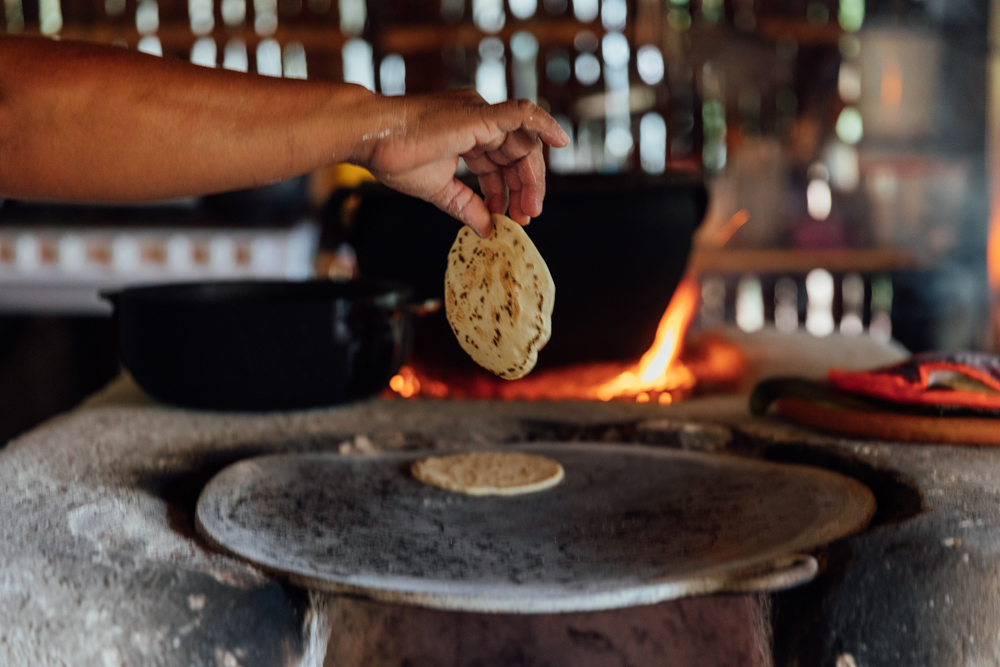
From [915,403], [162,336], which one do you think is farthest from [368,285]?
[915,403]

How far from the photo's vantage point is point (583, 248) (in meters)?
1.67

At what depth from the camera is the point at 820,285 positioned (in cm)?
513

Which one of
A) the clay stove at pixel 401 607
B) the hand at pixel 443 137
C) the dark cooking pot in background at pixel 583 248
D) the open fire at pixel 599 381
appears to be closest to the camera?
the clay stove at pixel 401 607

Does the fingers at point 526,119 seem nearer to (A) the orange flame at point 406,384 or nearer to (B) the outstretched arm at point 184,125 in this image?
(B) the outstretched arm at point 184,125

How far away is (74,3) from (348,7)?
148 centimetres

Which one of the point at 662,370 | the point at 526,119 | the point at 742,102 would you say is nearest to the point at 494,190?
the point at 526,119

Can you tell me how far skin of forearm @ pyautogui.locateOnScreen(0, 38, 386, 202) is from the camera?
0.88 metres

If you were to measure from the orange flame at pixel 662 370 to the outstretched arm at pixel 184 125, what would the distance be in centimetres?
85

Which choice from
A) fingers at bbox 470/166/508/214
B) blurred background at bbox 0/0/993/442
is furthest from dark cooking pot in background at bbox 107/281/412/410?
blurred background at bbox 0/0/993/442

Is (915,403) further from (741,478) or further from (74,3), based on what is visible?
(74,3)

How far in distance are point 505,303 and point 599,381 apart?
728 millimetres

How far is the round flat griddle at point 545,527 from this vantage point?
2.94 feet

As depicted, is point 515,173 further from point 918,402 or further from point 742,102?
point 742,102

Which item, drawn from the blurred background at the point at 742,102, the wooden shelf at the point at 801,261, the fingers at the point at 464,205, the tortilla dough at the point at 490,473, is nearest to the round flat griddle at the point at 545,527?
the tortilla dough at the point at 490,473
